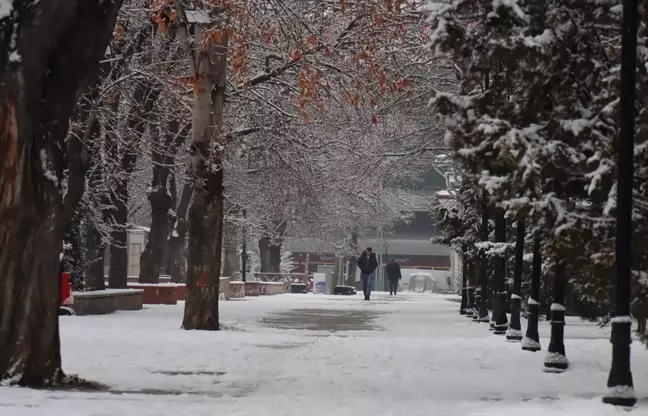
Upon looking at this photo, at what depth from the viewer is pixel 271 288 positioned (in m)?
53.2

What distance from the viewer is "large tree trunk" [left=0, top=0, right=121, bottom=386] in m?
9.34

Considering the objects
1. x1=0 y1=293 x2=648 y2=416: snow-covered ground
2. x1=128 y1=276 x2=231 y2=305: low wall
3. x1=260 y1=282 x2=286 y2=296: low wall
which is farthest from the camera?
x1=260 y1=282 x2=286 y2=296: low wall

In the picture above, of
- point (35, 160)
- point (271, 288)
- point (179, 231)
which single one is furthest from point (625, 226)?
point (271, 288)

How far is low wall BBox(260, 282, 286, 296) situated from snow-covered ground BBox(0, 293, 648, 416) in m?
30.7

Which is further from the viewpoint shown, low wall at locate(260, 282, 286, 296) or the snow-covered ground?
low wall at locate(260, 282, 286, 296)

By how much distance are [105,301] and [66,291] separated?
294 cm

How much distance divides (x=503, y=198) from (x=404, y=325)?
41.9ft

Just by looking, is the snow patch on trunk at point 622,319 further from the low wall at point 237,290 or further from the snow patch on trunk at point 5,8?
the low wall at point 237,290

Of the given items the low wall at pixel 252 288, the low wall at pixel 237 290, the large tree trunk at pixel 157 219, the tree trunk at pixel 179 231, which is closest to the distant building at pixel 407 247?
the low wall at pixel 252 288

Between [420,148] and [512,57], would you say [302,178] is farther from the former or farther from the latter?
[512,57]

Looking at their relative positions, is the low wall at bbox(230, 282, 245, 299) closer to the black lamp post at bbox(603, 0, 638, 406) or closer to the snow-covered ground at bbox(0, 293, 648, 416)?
the snow-covered ground at bbox(0, 293, 648, 416)

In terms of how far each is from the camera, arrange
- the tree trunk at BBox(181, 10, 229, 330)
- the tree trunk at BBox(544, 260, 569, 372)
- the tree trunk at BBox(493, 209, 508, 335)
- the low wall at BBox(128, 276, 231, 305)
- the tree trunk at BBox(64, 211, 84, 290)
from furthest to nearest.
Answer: the low wall at BBox(128, 276, 231, 305) < the tree trunk at BBox(64, 211, 84, 290) < the tree trunk at BBox(181, 10, 229, 330) < the tree trunk at BBox(493, 209, 508, 335) < the tree trunk at BBox(544, 260, 569, 372)

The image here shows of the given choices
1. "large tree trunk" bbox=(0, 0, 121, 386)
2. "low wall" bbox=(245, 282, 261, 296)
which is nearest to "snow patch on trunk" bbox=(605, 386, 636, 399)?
"large tree trunk" bbox=(0, 0, 121, 386)

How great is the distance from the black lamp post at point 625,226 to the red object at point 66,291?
13572mm
